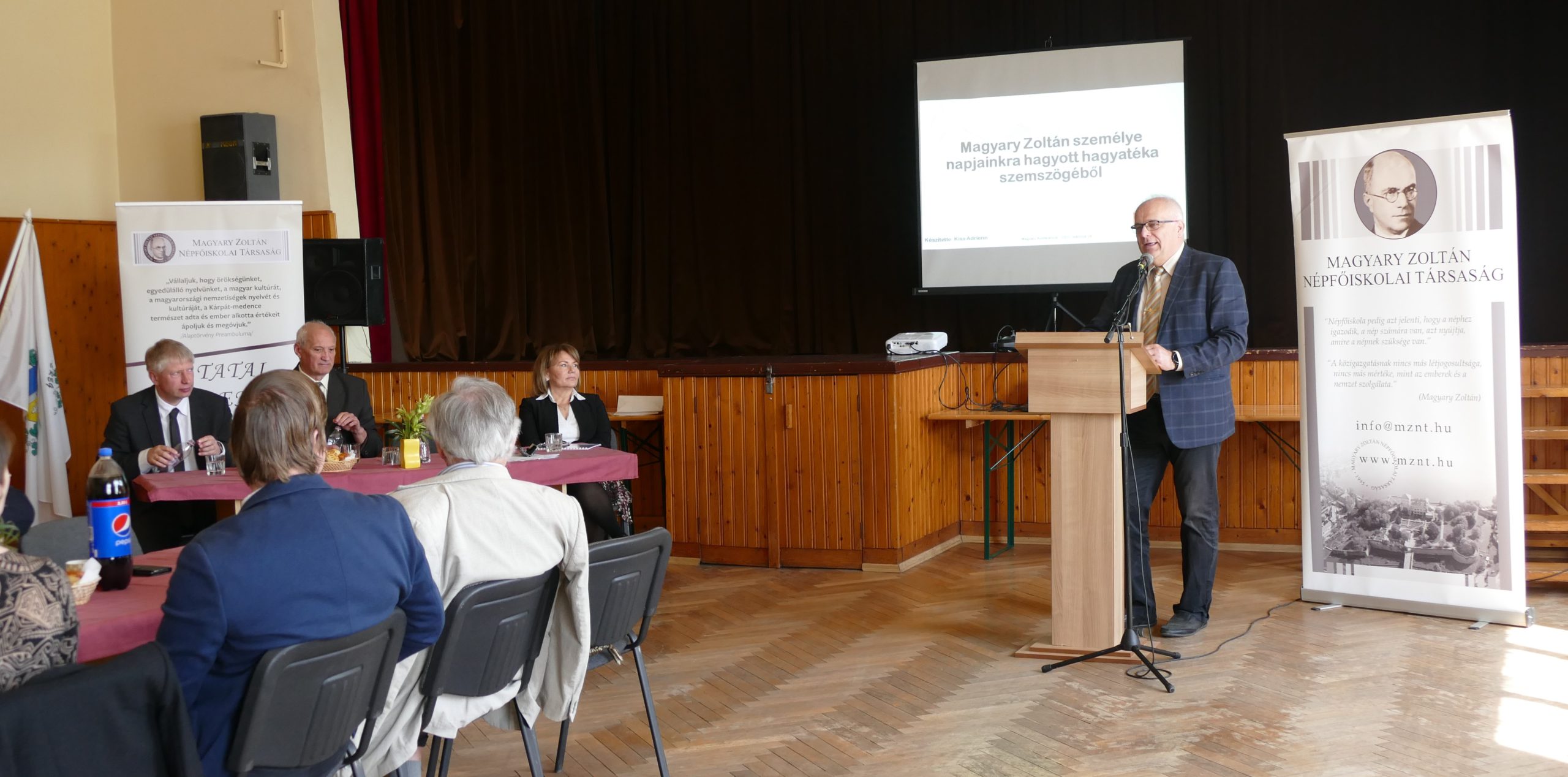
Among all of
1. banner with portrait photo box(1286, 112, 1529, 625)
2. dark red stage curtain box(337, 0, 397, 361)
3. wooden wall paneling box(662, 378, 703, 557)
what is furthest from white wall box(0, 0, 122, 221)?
banner with portrait photo box(1286, 112, 1529, 625)

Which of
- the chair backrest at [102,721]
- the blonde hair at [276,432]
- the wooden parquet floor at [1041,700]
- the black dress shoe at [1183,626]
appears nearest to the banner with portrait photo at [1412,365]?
the wooden parquet floor at [1041,700]

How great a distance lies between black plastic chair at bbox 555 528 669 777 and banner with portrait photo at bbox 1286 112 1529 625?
130 inches

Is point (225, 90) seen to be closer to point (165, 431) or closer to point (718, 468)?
point (165, 431)

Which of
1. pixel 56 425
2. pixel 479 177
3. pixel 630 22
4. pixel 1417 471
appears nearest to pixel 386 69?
pixel 479 177

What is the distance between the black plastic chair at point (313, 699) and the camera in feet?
7.22

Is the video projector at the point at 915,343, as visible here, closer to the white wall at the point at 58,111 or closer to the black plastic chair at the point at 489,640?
the black plastic chair at the point at 489,640

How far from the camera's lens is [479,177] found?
8.90 meters

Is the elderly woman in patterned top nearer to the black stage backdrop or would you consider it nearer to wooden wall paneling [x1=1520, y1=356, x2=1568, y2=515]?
the black stage backdrop

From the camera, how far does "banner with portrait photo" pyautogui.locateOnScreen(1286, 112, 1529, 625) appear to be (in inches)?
193

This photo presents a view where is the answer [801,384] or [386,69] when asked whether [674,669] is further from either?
[386,69]

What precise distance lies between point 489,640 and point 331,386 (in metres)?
3.58

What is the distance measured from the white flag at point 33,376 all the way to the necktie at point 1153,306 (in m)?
6.30

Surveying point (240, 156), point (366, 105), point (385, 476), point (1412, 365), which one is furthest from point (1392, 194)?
point (240, 156)

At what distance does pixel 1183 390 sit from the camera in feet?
15.7
